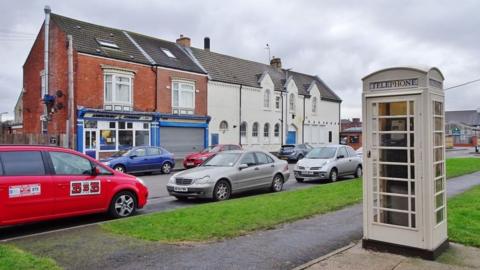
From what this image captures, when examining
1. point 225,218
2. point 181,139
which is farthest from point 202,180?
point 181,139

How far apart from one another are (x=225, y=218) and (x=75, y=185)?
3116mm

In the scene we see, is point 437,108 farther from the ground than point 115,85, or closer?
closer

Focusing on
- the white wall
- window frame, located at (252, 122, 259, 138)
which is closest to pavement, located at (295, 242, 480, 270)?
the white wall

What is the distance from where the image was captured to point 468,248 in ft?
20.0

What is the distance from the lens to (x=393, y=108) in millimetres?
5922

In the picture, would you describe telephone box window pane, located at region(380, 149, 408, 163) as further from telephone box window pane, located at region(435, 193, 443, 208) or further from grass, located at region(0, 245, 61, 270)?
grass, located at region(0, 245, 61, 270)

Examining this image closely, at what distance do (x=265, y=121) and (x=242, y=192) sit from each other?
87.4 feet

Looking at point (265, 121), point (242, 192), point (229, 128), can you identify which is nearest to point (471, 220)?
point (242, 192)

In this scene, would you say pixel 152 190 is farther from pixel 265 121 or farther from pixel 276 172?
pixel 265 121

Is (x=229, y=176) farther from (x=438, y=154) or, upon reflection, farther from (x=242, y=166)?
(x=438, y=154)

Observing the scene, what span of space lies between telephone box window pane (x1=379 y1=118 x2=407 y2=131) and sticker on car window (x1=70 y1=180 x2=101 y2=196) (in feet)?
19.6

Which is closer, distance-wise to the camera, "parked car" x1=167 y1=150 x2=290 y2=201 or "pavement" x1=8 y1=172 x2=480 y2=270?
"pavement" x1=8 y1=172 x2=480 y2=270

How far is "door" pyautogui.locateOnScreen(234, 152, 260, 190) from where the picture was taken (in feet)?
41.9

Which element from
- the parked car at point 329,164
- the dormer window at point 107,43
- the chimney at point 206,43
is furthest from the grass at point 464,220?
the chimney at point 206,43
